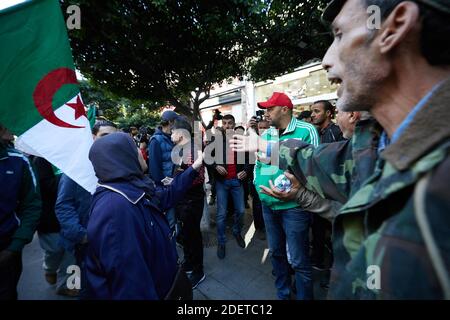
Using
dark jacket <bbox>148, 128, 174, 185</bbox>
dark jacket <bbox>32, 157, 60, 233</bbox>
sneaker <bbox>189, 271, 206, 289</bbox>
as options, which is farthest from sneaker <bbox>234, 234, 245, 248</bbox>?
dark jacket <bbox>32, 157, 60, 233</bbox>

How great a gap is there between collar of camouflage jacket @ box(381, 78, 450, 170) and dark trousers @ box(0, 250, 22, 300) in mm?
2853

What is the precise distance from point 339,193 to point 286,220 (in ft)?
4.80

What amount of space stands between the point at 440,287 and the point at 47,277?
4229mm

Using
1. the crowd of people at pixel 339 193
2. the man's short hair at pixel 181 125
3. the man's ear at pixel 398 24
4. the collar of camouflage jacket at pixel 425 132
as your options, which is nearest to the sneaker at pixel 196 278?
the crowd of people at pixel 339 193

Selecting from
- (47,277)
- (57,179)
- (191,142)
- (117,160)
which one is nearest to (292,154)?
(117,160)

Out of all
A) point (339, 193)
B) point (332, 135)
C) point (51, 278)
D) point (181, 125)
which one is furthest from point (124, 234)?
point (332, 135)

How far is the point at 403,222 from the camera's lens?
59 cm

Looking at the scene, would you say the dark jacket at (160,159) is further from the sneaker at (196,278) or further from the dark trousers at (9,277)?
the dark trousers at (9,277)

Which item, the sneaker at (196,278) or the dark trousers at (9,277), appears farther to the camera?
the sneaker at (196,278)

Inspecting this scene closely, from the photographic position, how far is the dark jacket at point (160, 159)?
3701 millimetres

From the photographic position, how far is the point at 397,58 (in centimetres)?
Answer: 81

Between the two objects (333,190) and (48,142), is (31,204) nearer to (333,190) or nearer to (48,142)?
(48,142)

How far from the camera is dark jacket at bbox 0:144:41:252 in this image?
2016 mm

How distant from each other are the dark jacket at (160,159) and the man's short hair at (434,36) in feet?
11.2
